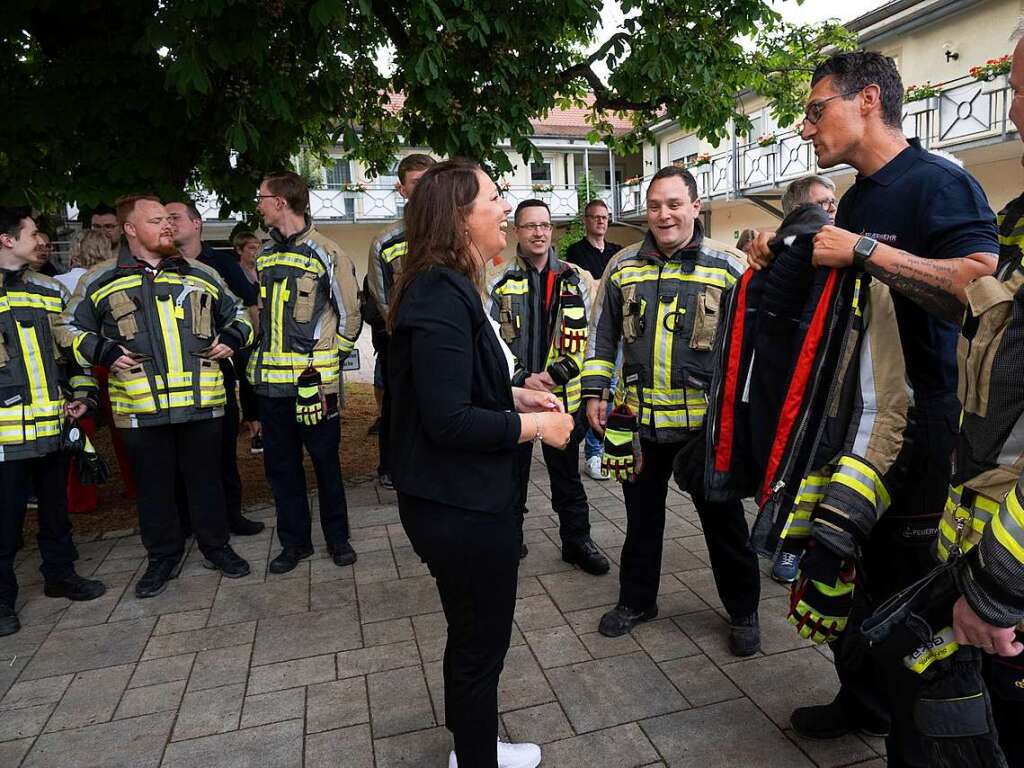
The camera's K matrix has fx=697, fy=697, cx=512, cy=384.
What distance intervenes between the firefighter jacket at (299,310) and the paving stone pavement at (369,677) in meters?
1.29

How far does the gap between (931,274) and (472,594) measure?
160cm

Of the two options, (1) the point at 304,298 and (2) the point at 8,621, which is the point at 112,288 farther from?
(2) the point at 8,621

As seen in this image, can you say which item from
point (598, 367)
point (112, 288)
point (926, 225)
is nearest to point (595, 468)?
point (598, 367)

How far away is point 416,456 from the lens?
6.93 ft

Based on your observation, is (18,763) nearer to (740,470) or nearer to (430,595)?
(430,595)

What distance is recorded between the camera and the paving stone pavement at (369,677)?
2709 mm

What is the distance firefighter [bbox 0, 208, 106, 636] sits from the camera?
151 inches

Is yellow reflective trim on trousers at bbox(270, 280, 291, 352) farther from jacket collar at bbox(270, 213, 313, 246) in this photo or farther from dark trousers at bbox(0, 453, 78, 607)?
dark trousers at bbox(0, 453, 78, 607)

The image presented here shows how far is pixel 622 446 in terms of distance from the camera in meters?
3.25

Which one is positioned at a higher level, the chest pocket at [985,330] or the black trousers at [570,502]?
the chest pocket at [985,330]

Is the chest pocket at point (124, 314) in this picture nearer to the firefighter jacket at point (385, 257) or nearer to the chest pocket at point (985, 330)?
the firefighter jacket at point (385, 257)

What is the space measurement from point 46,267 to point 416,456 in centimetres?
517

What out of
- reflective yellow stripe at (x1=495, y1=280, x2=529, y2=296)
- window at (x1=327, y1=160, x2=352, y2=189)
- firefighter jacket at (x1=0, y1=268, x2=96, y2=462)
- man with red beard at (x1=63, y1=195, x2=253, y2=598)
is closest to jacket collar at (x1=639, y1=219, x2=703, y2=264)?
reflective yellow stripe at (x1=495, y1=280, x2=529, y2=296)

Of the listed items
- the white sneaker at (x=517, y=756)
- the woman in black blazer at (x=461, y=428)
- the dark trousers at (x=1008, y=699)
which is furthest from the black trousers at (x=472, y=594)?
the dark trousers at (x=1008, y=699)
